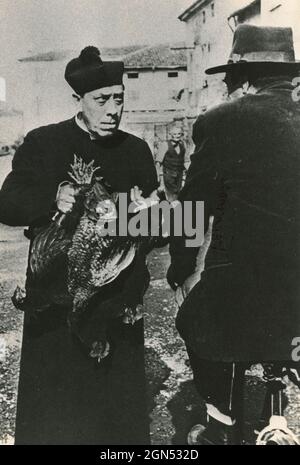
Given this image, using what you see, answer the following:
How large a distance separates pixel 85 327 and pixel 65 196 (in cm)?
86

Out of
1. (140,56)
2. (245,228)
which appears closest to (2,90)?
(140,56)

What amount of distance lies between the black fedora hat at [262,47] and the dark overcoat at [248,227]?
0.15m

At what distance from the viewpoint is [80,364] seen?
11.0ft

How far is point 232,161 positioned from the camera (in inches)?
125

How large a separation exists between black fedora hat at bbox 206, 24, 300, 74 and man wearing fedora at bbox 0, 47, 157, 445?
0.76 metres

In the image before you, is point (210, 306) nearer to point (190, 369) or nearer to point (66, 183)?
point (190, 369)

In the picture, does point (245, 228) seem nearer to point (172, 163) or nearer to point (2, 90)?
point (172, 163)

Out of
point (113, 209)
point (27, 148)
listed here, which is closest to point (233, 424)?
point (113, 209)

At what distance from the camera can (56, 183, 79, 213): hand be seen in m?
3.28

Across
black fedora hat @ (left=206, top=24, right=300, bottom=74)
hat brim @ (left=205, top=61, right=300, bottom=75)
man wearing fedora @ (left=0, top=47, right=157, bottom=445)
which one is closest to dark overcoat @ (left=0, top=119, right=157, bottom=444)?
man wearing fedora @ (left=0, top=47, right=157, bottom=445)

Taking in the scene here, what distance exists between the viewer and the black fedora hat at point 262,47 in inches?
125

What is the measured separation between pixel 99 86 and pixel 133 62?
0.91 ft

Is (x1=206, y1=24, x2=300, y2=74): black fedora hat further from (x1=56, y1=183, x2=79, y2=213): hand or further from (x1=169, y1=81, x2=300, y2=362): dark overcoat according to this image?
(x1=56, y1=183, x2=79, y2=213): hand

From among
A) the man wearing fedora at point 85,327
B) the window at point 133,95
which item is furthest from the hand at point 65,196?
the window at point 133,95
